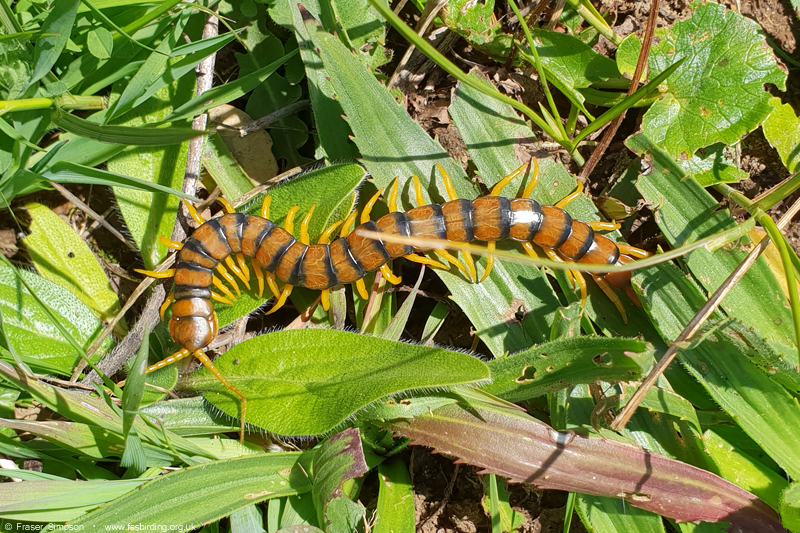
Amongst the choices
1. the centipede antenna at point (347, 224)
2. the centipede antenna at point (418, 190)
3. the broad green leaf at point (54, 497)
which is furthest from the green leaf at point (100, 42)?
the broad green leaf at point (54, 497)

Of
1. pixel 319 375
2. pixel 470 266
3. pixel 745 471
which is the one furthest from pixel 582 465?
pixel 319 375

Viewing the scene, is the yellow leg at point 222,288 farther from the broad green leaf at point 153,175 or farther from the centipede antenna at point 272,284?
the broad green leaf at point 153,175

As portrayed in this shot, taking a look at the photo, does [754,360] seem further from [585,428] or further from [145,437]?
[145,437]

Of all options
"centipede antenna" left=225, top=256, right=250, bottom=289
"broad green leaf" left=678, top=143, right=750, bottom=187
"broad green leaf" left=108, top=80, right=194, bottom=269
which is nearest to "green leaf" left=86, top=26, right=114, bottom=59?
"broad green leaf" left=108, top=80, right=194, bottom=269

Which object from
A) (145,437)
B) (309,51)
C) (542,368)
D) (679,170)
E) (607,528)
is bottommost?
(607,528)

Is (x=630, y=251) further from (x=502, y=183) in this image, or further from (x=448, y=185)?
(x=448, y=185)

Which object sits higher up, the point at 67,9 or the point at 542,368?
the point at 67,9

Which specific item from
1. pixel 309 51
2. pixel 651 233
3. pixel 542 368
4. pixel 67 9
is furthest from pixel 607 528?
pixel 67 9
